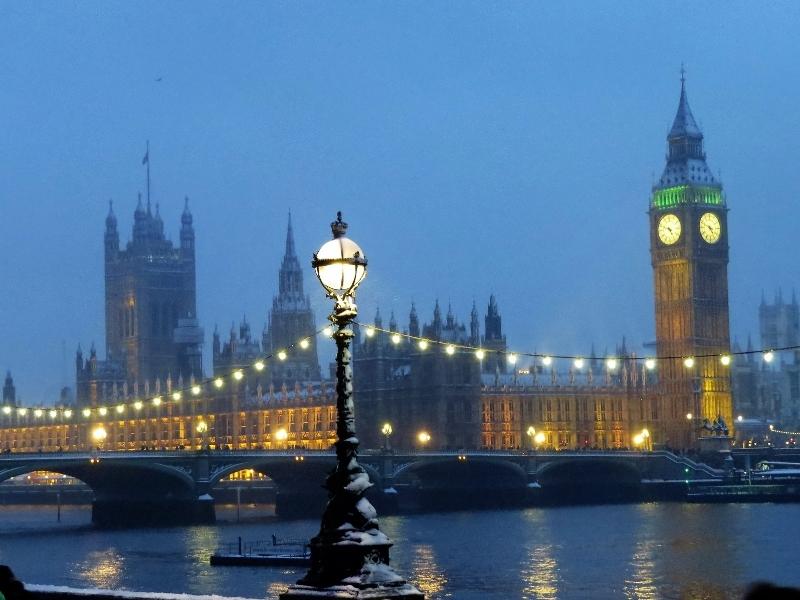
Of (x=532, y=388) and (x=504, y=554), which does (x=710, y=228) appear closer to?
Answer: (x=532, y=388)

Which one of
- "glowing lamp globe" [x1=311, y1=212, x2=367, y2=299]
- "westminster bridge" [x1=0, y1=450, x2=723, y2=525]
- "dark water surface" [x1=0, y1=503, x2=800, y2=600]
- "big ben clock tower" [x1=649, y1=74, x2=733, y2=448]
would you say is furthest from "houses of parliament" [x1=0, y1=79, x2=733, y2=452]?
"glowing lamp globe" [x1=311, y1=212, x2=367, y2=299]

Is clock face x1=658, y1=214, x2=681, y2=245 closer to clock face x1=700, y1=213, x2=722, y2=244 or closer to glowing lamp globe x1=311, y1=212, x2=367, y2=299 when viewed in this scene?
clock face x1=700, y1=213, x2=722, y2=244

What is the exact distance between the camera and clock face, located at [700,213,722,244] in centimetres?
12363

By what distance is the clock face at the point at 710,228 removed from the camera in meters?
124

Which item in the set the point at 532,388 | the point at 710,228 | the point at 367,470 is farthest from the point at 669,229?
the point at 367,470

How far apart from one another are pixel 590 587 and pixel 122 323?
152 metres

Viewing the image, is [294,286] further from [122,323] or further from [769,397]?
[769,397]

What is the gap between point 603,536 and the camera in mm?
65500

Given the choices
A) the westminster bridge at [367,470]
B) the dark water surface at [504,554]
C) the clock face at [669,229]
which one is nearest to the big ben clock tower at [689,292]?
the clock face at [669,229]

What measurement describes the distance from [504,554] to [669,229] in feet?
231

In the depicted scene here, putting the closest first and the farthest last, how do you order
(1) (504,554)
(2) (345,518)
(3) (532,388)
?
(2) (345,518) < (1) (504,554) < (3) (532,388)

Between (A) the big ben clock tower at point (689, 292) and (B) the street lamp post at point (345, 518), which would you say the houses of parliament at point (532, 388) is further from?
(B) the street lamp post at point (345, 518)

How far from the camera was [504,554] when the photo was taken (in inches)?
2269

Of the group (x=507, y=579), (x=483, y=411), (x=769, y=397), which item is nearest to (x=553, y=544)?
(x=507, y=579)
